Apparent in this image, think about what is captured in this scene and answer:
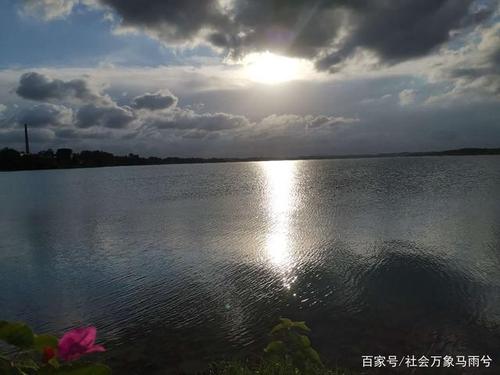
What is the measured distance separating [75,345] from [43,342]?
348 millimetres

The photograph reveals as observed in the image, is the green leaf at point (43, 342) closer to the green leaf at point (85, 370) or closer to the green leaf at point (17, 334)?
the green leaf at point (17, 334)

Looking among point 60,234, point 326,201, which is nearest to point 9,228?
point 60,234

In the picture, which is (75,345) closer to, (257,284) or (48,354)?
(48,354)

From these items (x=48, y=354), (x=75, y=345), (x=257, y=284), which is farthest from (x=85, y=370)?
(x=257, y=284)

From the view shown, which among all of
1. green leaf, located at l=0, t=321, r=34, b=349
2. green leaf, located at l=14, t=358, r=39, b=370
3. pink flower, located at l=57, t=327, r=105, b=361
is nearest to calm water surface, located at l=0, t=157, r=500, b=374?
green leaf, located at l=14, t=358, r=39, b=370

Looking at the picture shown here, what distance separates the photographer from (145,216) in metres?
39.2

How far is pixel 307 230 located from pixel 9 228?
1103 inches

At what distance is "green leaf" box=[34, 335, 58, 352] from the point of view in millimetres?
2305

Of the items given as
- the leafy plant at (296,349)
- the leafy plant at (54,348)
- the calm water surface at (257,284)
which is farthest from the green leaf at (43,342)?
the calm water surface at (257,284)

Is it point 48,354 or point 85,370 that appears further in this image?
point 48,354

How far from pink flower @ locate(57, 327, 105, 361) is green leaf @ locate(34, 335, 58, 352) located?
0.22m

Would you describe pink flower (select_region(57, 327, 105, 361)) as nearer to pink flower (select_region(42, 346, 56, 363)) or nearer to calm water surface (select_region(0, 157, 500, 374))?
pink flower (select_region(42, 346, 56, 363))

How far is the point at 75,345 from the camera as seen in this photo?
85.3 inches

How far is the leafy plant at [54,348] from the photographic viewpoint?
2133 millimetres
